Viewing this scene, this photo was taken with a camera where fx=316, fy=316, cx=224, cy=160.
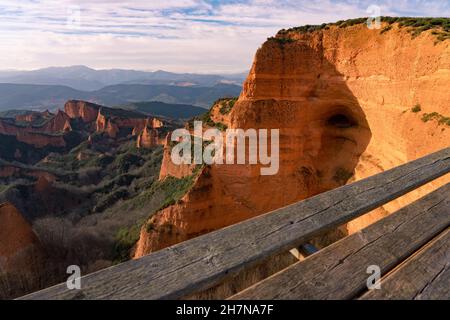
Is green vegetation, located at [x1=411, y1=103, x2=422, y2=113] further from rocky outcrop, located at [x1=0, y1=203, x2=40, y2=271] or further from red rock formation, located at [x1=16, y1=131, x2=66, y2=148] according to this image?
red rock formation, located at [x1=16, y1=131, x2=66, y2=148]

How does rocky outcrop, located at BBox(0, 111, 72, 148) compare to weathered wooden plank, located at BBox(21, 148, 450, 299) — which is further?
rocky outcrop, located at BBox(0, 111, 72, 148)

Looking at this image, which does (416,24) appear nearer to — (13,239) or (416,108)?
(416,108)

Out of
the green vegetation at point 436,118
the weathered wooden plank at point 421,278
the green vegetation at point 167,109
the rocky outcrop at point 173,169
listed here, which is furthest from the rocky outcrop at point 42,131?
the weathered wooden plank at point 421,278

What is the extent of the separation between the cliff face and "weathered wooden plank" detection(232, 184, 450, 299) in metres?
8.65

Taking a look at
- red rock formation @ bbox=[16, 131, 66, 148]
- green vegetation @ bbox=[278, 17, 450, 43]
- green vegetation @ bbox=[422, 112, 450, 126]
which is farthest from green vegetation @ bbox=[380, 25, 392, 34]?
red rock formation @ bbox=[16, 131, 66, 148]

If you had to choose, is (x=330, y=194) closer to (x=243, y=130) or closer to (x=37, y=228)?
(x=243, y=130)

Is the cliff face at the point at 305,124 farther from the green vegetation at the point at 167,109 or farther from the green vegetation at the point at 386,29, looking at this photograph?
the green vegetation at the point at 167,109

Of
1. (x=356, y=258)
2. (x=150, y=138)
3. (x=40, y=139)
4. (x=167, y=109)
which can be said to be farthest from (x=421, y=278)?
(x=167, y=109)

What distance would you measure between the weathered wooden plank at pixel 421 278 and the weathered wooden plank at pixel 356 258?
1.8 inches

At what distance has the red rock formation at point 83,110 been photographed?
83.3 meters

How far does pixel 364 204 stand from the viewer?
1.89 meters

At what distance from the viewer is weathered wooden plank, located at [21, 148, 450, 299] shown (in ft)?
3.88

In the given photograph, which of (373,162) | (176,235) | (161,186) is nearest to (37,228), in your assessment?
(161,186)
